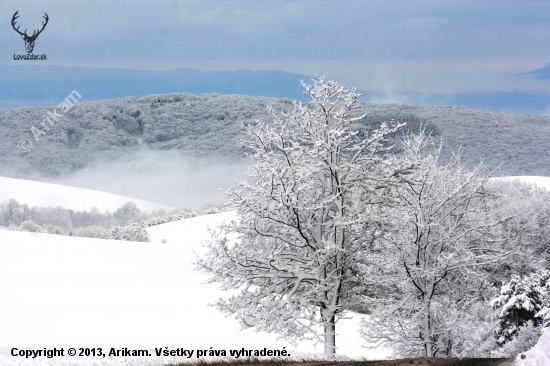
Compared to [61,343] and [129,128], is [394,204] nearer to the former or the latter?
[61,343]

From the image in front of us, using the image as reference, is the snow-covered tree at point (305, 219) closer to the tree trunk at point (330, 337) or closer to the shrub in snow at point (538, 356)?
the tree trunk at point (330, 337)

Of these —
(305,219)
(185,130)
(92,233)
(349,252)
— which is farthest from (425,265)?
(185,130)

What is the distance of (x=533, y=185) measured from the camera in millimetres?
52250

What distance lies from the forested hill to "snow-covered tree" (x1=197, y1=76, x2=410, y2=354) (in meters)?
98.2

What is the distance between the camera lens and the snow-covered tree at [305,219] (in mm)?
13578

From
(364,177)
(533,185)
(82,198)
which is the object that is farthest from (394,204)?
(82,198)

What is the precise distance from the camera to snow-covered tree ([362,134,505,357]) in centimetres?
1405

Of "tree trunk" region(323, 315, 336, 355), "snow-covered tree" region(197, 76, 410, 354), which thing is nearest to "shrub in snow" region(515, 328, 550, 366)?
"snow-covered tree" region(197, 76, 410, 354)

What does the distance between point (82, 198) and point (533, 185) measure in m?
84.0

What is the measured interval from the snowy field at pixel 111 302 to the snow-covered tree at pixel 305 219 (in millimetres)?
2265

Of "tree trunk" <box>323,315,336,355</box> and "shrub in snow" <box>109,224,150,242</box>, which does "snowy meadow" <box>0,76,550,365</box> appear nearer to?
"tree trunk" <box>323,315,336,355</box>

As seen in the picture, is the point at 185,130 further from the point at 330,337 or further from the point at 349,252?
the point at 330,337

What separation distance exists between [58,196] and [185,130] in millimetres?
62850

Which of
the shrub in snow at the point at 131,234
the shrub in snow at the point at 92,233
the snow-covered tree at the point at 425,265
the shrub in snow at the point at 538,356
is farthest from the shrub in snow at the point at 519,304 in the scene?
the shrub in snow at the point at 92,233
